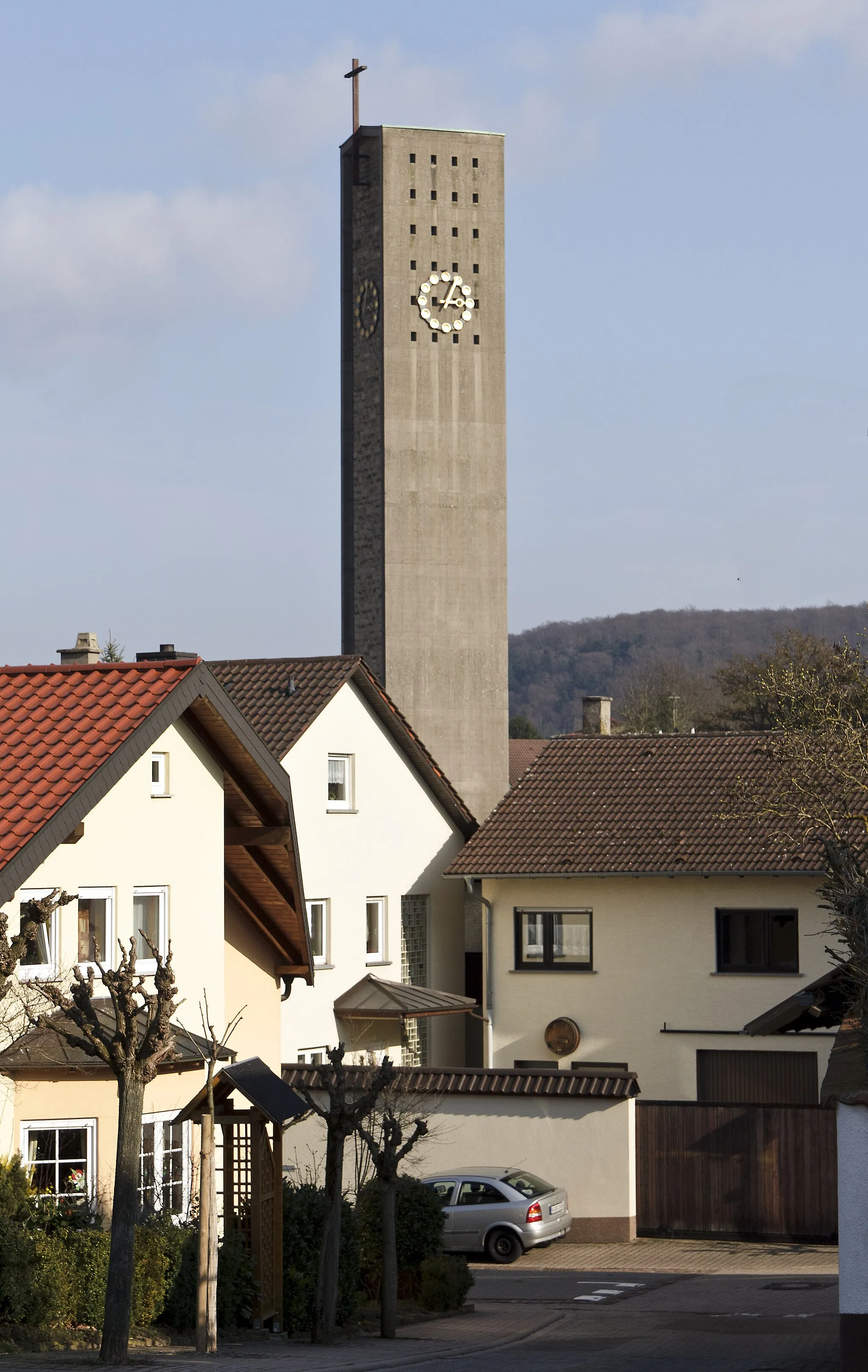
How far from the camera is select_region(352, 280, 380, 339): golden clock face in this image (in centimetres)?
4866

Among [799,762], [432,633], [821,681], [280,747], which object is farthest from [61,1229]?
[821,681]

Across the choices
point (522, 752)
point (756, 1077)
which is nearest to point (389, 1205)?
point (756, 1077)

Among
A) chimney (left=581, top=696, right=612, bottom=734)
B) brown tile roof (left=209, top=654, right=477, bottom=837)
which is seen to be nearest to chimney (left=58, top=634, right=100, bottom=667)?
brown tile roof (left=209, top=654, right=477, bottom=837)

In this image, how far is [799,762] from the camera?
29.4 m

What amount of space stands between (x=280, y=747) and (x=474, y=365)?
17750 millimetres

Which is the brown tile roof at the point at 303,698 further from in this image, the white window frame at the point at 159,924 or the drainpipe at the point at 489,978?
the white window frame at the point at 159,924

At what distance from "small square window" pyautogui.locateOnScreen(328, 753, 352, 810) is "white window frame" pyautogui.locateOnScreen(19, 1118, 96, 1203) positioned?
1703cm

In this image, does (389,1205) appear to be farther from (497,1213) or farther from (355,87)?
(355,87)

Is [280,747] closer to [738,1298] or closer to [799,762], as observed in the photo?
[799,762]

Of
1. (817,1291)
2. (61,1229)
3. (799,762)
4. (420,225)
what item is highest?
(420,225)

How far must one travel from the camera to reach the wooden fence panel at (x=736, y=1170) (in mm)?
28250

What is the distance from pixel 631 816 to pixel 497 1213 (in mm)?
12380

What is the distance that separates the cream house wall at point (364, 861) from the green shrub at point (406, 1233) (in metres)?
11.8

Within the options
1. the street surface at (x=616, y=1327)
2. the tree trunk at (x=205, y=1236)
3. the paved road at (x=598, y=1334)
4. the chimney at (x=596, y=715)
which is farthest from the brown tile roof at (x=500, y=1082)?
the chimney at (x=596, y=715)
